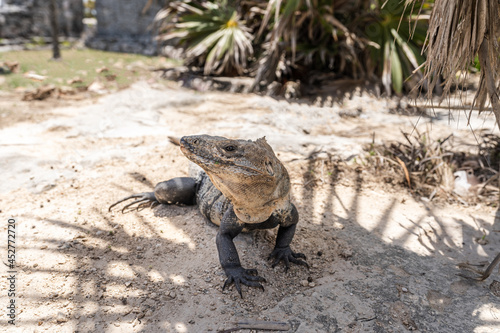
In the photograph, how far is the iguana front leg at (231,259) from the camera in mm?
2455

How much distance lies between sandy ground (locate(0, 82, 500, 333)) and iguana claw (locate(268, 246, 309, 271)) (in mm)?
60

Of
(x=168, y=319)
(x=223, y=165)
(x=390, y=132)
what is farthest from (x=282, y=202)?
(x=390, y=132)

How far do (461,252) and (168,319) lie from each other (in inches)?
99.3

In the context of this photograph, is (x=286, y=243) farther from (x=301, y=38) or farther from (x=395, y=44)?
(x=301, y=38)

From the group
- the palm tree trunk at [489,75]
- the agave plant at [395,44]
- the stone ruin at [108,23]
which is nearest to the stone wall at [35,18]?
the stone ruin at [108,23]

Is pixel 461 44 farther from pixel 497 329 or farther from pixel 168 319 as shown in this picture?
pixel 168 319

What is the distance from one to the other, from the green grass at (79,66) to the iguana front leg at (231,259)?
20.7 ft

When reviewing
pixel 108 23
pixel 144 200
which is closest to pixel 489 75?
pixel 144 200

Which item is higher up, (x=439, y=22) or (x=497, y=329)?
(x=439, y=22)

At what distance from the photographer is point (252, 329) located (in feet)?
7.02

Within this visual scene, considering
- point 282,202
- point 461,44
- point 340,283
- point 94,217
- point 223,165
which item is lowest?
point 94,217

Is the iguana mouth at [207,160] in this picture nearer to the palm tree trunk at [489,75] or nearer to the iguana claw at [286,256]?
the iguana claw at [286,256]

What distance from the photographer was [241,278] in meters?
2.46

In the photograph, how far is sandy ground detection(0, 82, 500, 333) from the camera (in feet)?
7.45
